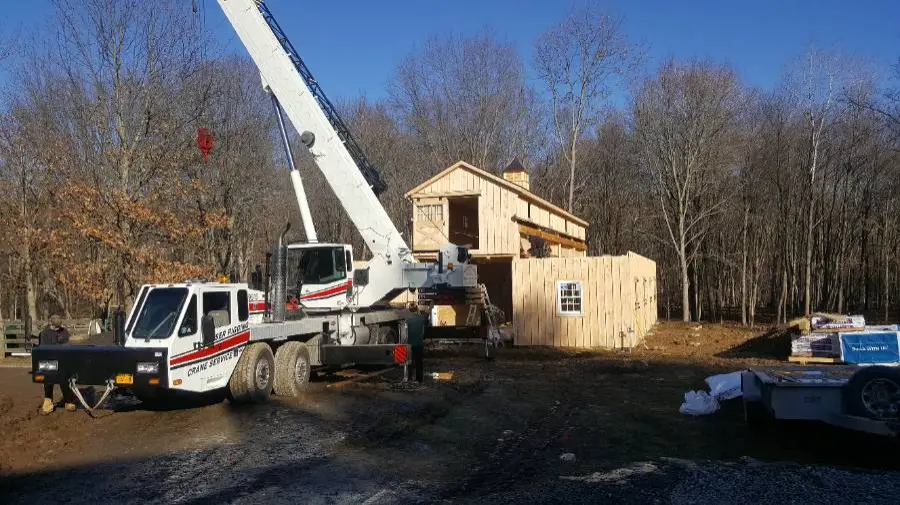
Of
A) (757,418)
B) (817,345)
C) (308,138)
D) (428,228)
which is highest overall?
(308,138)

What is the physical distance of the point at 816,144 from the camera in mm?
29969

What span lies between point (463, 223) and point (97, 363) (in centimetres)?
2355

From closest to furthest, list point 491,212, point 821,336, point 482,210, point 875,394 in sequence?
point 875,394
point 821,336
point 491,212
point 482,210

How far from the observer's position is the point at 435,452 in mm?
9289

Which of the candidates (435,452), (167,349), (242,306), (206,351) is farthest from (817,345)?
(167,349)

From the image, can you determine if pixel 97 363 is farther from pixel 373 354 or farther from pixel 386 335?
pixel 386 335

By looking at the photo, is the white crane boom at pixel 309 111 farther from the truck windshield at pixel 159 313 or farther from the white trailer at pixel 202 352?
the truck windshield at pixel 159 313

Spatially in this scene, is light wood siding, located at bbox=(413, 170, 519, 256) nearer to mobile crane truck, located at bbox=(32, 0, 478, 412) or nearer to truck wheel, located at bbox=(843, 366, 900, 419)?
mobile crane truck, located at bbox=(32, 0, 478, 412)

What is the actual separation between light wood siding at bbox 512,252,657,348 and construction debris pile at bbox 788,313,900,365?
506cm

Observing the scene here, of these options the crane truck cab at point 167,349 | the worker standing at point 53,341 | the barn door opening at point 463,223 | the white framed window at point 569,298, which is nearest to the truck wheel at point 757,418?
the crane truck cab at point 167,349

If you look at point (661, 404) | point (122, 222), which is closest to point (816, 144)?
point (661, 404)

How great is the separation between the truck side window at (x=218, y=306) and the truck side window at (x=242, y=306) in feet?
1.01

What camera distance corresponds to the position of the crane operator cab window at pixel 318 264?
16.2 metres

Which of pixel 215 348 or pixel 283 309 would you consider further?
pixel 283 309
